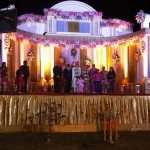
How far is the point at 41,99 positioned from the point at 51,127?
1035 millimetres

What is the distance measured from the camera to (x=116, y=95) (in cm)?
1620

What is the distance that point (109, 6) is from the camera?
28328 millimetres

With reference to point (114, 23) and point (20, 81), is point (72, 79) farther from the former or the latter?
point (114, 23)

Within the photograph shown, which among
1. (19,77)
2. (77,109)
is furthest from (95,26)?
(77,109)

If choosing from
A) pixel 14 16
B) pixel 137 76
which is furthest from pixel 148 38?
pixel 14 16

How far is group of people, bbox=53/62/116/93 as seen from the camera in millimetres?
17578

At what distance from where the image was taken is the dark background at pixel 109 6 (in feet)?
86.9

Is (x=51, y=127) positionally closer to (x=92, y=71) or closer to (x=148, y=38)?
(x=92, y=71)

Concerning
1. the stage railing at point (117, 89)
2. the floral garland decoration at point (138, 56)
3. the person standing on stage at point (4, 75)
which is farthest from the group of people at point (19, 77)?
the floral garland decoration at point (138, 56)

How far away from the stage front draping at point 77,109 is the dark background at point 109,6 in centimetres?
1034

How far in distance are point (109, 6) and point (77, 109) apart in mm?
13904

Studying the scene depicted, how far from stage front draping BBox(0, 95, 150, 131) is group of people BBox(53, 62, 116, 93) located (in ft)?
6.35

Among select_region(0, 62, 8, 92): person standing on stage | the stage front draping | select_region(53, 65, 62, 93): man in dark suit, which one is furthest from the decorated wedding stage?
select_region(0, 62, 8, 92): person standing on stage

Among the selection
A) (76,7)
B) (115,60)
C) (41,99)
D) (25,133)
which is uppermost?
(76,7)
